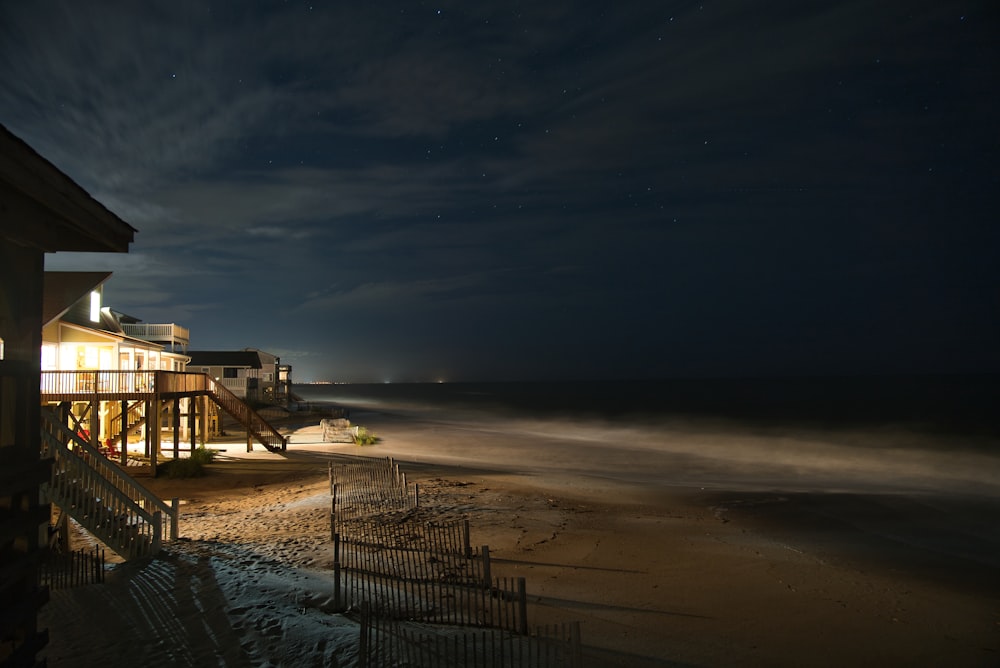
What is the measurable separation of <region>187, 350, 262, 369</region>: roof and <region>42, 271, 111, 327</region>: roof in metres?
49.8

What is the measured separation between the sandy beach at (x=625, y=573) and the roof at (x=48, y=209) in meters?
4.95

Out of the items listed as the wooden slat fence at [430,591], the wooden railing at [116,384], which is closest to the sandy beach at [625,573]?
the wooden slat fence at [430,591]

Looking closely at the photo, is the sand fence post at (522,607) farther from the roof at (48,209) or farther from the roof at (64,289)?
the roof at (64,289)

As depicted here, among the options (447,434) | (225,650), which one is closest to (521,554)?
(225,650)

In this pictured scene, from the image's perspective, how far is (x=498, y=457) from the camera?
34875 mm

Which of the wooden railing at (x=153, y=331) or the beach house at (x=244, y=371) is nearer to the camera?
the wooden railing at (x=153, y=331)

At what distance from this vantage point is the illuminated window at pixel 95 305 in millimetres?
26203

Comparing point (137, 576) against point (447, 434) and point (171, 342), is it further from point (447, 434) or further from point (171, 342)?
point (447, 434)

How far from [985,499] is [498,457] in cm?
2245

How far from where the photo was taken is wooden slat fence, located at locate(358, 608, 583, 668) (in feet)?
21.6

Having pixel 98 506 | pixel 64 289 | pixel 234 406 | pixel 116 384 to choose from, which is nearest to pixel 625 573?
pixel 98 506

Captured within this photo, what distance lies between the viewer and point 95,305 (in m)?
26.6

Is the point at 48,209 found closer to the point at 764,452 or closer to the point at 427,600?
the point at 427,600

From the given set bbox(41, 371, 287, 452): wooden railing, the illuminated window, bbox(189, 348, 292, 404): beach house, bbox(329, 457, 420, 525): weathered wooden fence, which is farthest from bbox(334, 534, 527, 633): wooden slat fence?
bbox(189, 348, 292, 404): beach house
